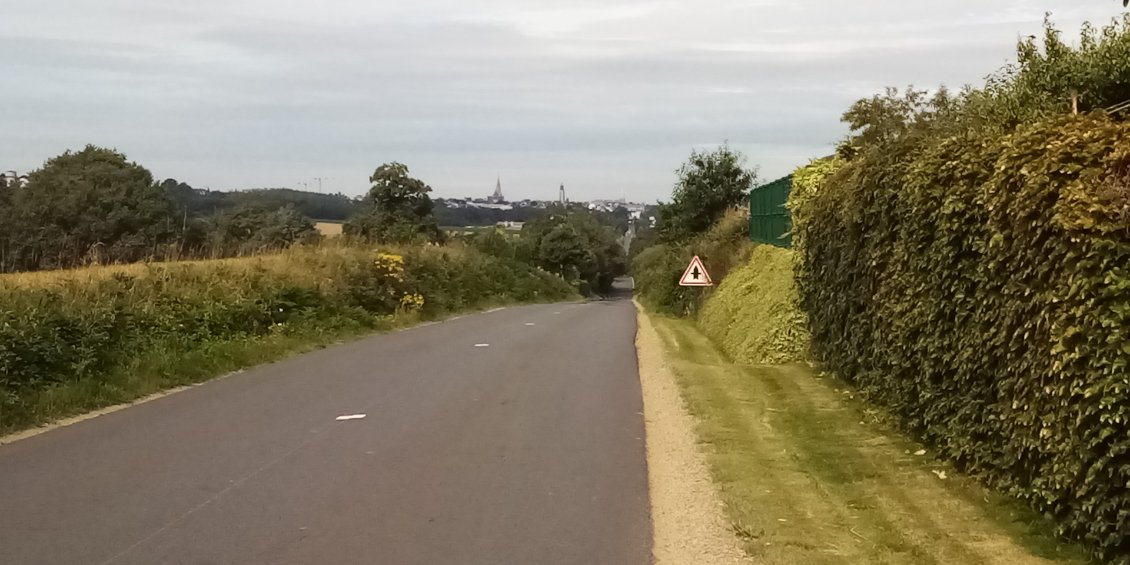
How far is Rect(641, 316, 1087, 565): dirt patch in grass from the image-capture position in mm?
6828

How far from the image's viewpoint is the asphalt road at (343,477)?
23.3ft

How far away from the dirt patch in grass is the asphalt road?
86 cm

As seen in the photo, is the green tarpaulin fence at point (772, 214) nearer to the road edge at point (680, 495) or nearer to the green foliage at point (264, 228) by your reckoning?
the road edge at point (680, 495)

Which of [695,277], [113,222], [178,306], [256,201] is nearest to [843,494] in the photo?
[178,306]

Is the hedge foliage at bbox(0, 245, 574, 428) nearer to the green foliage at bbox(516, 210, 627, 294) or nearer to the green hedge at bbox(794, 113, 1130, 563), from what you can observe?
the green hedge at bbox(794, 113, 1130, 563)

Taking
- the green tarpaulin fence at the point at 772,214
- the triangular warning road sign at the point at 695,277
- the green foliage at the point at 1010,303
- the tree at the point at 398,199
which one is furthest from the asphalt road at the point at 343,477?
the tree at the point at 398,199

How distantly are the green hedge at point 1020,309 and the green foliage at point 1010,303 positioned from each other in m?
0.01

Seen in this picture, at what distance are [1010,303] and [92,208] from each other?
1067 inches

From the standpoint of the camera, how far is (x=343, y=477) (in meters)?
9.12

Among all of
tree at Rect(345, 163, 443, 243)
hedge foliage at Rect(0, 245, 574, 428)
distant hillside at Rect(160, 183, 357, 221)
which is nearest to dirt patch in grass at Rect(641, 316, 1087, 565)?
hedge foliage at Rect(0, 245, 574, 428)

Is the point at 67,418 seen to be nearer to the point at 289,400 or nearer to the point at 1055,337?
the point at 289,400

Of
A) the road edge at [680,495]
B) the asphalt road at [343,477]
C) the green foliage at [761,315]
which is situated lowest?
the road edge at [680,495]

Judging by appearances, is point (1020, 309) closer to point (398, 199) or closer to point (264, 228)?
point (264, 228)

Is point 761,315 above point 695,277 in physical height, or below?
below
